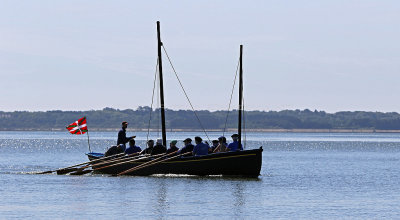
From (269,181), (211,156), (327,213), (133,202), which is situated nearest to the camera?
(327,213)

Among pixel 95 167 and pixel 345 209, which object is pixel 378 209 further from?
pixel 95 167

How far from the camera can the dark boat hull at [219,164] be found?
39.7 metres

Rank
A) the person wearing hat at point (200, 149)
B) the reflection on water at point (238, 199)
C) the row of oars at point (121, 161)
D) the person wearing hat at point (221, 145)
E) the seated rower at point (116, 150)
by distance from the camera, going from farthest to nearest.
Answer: the seated rower at point (116, 150) < the row of oars at point (121, 161) < the person wearing hat at point (221, 145) < the person wearing hat at point (200, 149) < the reflection on water at point (238, 199)

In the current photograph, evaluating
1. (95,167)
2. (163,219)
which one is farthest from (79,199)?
(95,167)

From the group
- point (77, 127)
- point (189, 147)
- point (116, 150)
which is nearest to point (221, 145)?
point (189, 147)

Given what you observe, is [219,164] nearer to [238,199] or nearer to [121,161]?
[121,161]

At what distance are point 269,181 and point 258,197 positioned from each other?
8.92 metres

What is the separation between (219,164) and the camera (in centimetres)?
4000

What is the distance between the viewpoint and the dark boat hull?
39.7 metres

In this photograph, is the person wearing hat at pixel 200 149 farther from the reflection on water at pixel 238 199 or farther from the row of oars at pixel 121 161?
the reflection on water at pixel 238 199

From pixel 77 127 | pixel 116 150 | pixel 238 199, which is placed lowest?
pixel 238 199

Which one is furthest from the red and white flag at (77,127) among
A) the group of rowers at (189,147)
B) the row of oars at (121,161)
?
the group of rowers at (189,147)

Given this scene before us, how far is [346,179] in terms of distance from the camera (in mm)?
47312

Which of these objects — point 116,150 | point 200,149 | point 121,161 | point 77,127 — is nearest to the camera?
point 200,149
